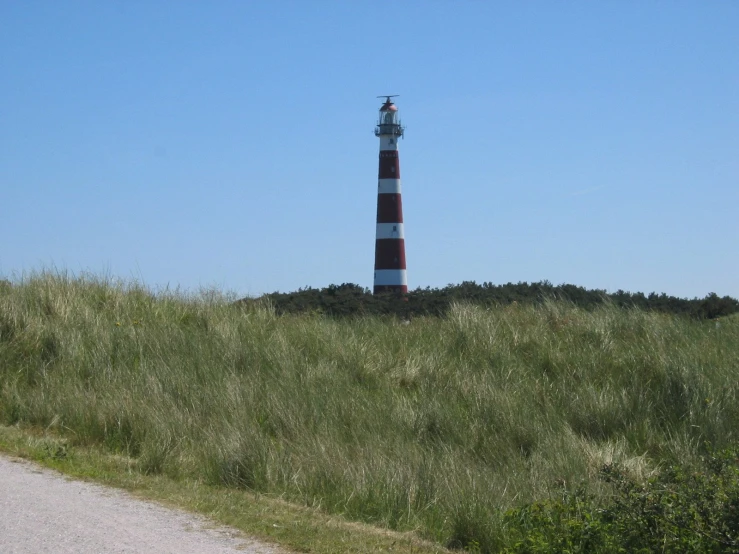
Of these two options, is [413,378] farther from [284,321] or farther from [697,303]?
[697,303]

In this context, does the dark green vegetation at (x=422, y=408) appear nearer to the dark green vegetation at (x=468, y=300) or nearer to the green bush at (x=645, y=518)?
the green bush at (x=645, y=518)

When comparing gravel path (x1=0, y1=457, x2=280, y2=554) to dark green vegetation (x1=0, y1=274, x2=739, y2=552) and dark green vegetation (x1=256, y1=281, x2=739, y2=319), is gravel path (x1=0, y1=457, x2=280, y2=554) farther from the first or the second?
dark green vegetation (x1=256, y1=281, x2=739, y2=319)

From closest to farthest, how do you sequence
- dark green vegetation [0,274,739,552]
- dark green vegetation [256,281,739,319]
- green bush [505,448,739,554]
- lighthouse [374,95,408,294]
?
green bush [505,448,739,554] < dark green vegetation [0,274,739,552] < dark green vegetation [256,281,739,319] < lighthouse [374,95,408,294]

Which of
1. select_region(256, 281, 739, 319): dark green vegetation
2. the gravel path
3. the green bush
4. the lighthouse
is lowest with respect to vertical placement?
the gravel path

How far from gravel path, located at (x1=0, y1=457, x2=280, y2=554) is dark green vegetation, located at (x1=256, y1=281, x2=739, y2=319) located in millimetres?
9456

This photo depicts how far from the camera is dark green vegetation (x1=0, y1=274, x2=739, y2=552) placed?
617 centimetres

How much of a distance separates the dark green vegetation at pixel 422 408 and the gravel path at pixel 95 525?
1241mm

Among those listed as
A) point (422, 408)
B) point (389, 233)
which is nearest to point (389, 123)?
point (389, 233)

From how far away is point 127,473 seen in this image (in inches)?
299

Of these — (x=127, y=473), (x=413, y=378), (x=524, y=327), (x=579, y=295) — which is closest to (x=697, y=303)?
(x=579, y=295)

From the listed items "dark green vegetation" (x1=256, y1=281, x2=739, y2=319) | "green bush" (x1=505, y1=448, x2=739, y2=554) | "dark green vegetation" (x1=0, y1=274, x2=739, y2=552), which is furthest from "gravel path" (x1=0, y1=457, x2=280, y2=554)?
"dark green vegetation" (x1=256, y1=281, x2=739, y2=319)

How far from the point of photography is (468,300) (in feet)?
57.1

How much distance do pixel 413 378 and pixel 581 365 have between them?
2161 millimetres

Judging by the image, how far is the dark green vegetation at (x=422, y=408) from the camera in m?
6.17
